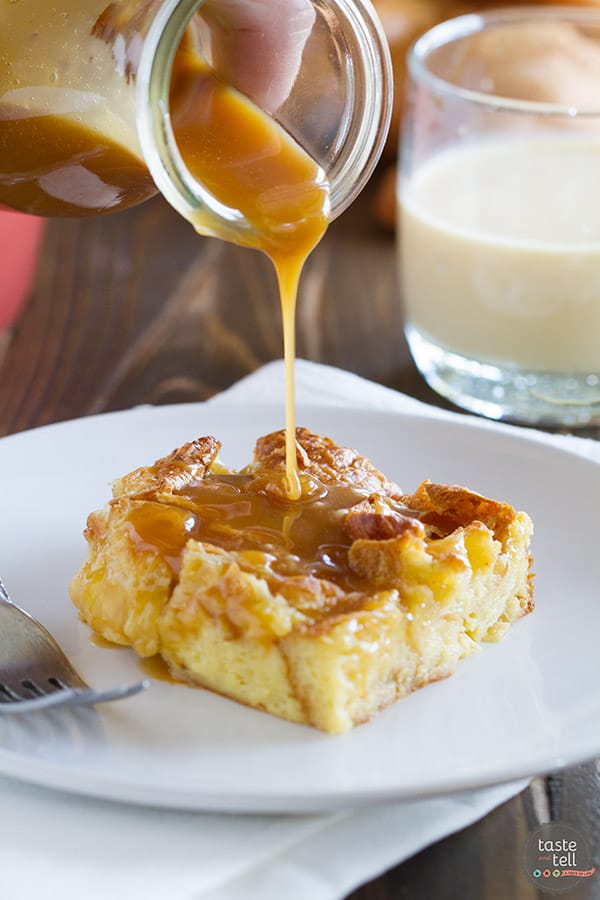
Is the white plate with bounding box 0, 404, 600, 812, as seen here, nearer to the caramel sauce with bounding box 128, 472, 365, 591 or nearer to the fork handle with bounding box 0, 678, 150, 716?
the fork handle with bounding box 0, 678, 150, 716

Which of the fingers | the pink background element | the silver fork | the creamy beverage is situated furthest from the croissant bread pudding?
the pink background element

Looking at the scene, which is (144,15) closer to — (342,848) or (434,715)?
(434,715)

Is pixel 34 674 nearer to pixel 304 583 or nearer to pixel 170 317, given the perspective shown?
pixel 304 583

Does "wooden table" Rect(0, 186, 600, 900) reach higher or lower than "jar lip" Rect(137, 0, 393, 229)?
lower

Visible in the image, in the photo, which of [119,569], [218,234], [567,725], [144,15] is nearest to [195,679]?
[119,569]

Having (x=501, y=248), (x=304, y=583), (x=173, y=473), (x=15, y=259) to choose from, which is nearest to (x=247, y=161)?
(x=173, y=473)

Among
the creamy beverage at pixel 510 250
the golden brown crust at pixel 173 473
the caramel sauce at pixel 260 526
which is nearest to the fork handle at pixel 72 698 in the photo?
the caramel sauce at pixel 260 526
